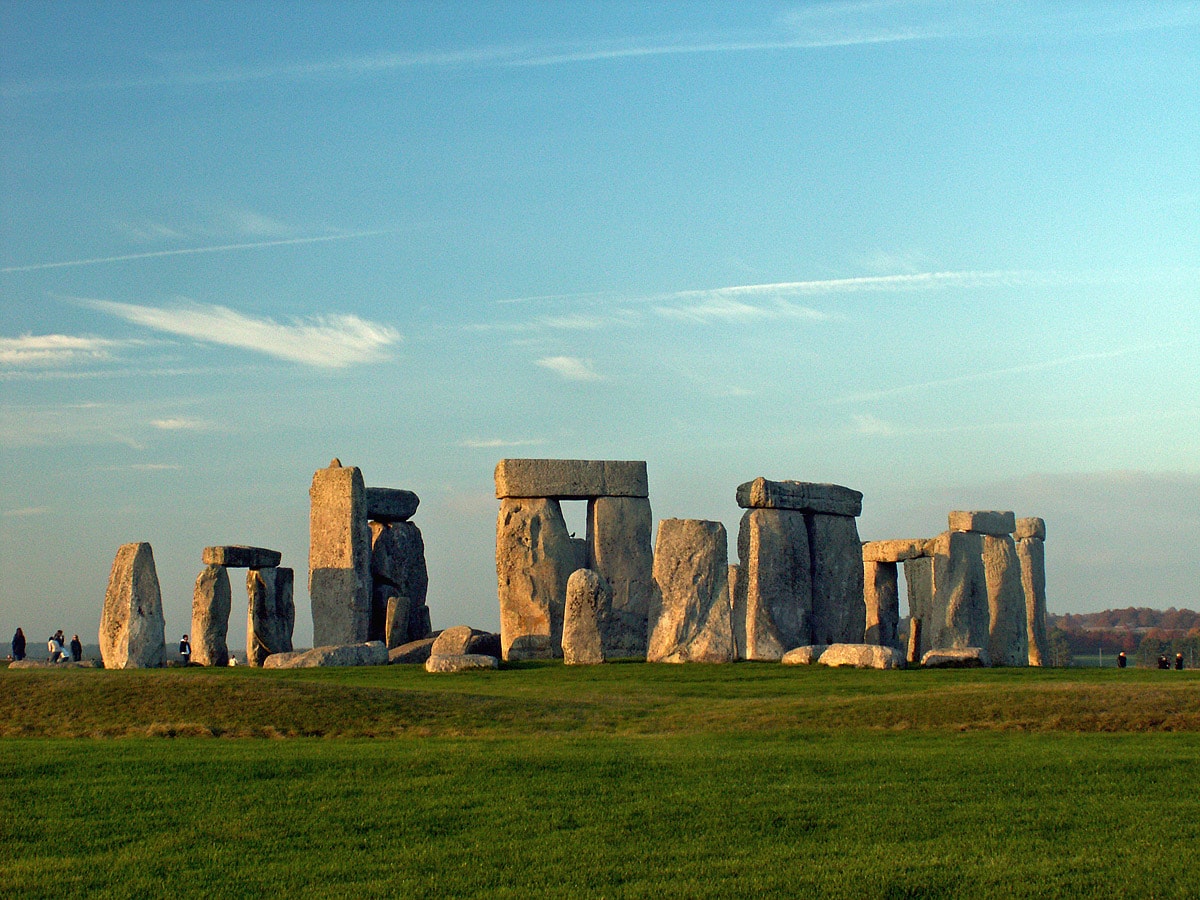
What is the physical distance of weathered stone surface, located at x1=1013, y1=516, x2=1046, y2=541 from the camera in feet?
100

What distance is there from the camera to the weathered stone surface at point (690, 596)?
2341cm

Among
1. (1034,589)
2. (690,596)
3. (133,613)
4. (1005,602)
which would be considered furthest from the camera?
(1034,589)

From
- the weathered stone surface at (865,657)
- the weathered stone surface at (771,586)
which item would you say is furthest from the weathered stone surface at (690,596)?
the weathered stone surface at (865,657)

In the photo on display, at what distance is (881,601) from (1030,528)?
11.9 ft

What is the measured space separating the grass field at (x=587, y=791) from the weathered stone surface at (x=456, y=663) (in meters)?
4.42

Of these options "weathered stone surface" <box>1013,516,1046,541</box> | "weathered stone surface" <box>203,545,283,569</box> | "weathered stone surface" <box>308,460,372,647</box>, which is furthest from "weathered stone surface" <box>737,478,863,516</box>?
"weathered stone surface" <box>203,545,283,569</box>

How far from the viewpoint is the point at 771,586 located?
24.7m

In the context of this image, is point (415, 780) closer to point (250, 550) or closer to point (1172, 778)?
point (1172, 778)

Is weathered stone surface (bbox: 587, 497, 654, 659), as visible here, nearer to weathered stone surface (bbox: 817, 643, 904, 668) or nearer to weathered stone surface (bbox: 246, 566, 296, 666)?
weathered stone surface (bbox: 817, 643, 904, 668)

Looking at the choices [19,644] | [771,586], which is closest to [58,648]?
[19,644]

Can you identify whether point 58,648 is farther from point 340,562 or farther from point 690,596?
point 690,596

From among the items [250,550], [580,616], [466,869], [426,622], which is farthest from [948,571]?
[466,869]

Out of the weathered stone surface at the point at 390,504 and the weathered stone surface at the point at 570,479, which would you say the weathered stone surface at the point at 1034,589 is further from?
the weathered stone surface at the point at 390,504

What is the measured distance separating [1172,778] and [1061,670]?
11502 mm
